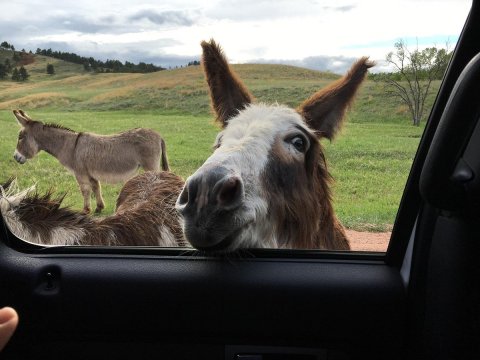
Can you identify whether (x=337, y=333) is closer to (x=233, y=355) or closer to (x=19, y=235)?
(x=233, y=355)

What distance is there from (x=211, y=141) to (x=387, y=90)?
756 mm

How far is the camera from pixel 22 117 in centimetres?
266

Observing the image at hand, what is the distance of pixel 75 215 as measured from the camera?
2.74 metres

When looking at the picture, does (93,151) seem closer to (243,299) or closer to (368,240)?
(243,299)

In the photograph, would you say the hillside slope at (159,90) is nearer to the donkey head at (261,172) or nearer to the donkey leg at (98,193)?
the donkey head at (261,172)

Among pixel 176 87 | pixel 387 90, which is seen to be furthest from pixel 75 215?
pixel 387 90

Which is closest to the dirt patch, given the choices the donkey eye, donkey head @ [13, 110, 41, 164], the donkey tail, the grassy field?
the grassy field

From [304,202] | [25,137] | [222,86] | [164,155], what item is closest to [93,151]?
[25,137]

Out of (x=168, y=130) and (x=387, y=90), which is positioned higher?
(x=387, y=90)

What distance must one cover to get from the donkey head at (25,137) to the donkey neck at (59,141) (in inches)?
1.6

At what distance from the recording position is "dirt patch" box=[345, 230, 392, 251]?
95.0 inches

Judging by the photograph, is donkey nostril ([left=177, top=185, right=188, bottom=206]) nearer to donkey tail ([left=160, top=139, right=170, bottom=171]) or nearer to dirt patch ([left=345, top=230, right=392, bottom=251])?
donkey tail ([left=160, top=139, right=170, bottom=171])

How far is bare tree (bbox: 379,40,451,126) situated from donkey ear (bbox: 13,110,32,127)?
1579 mm

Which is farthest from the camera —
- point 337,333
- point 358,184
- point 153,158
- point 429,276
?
point 153,158
